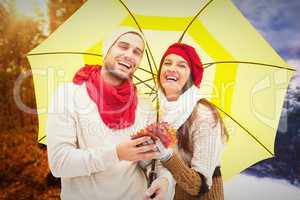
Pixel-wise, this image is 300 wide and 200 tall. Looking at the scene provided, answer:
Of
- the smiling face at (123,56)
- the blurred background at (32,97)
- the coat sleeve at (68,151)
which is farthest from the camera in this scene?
the blurred background at (32,97)

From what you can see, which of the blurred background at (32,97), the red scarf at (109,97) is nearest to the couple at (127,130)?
the red scarf at (109,97)

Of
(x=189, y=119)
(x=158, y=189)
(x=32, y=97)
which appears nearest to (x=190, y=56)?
(x=189, y=119)

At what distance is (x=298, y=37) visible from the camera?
3.19 m

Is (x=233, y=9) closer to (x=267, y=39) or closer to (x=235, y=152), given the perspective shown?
(x=267, y=39)

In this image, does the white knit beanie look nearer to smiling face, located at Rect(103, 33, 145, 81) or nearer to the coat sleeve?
smiling face, located at Rect(103, 33, 145, 81)

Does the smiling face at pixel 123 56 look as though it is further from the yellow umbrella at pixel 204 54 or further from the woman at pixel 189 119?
the woman at pixel 189 119

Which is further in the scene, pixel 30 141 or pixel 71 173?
pixel 30 141

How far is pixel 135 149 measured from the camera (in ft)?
9.34

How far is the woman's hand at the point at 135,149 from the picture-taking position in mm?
2836

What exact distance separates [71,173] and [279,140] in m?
1.55

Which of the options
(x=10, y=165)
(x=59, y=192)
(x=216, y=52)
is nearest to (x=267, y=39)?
(x=216, y=52)

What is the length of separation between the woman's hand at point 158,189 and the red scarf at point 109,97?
0.46m

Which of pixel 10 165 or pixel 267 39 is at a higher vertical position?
pixel 267 39

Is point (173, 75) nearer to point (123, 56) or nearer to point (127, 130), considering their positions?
point (123, 56)
